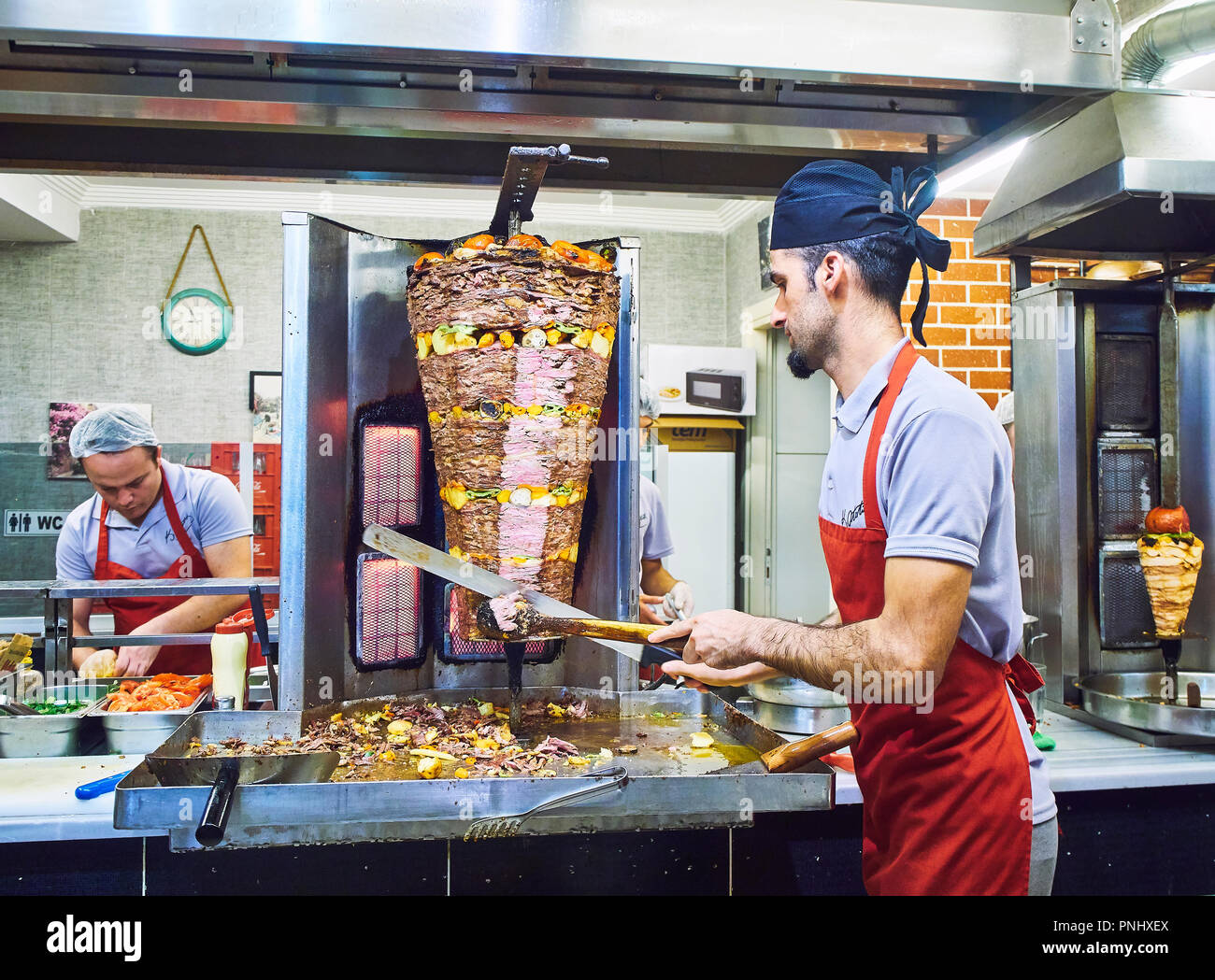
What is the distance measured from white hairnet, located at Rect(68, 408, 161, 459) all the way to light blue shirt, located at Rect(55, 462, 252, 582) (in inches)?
11.4

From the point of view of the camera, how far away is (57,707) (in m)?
2.59

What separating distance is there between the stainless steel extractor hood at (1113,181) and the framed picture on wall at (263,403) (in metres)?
5.09

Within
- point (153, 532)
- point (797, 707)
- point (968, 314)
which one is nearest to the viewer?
point (797, 707)

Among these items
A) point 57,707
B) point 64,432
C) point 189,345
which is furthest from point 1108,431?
point 64,432

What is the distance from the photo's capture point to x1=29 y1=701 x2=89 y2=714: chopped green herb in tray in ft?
8.35

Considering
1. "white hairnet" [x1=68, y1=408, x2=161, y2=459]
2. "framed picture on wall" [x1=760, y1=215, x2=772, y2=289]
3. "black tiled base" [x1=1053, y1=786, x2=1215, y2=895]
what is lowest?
"black tiled base" [x1=1053, y1=786, x2=1215, y2=895]

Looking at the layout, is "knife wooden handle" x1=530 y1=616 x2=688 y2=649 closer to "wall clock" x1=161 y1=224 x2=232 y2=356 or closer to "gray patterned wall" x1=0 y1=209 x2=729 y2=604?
"gray patterned wall" x1=0 y1=209 x2=729 y2=604

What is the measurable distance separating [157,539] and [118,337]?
10.2ft

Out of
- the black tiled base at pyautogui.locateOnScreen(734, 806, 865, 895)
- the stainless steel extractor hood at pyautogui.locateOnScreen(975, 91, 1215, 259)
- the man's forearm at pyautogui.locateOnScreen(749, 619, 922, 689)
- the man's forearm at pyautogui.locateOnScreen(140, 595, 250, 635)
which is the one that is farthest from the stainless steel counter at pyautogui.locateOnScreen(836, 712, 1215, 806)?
the man's forearm at pyautogui.locateOnScreen(140, 595, 250, 635)

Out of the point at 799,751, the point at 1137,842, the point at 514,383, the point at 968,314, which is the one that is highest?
the point at 968,314

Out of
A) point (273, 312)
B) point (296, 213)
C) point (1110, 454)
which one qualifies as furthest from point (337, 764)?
point (273, 312)

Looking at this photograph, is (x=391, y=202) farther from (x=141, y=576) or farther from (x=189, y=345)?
(x=141, y=576)

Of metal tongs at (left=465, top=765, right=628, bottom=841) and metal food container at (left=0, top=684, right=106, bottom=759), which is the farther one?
metal food container at (left=0, top=684, right=106, bottom=759)

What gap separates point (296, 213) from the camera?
6.82 ft
